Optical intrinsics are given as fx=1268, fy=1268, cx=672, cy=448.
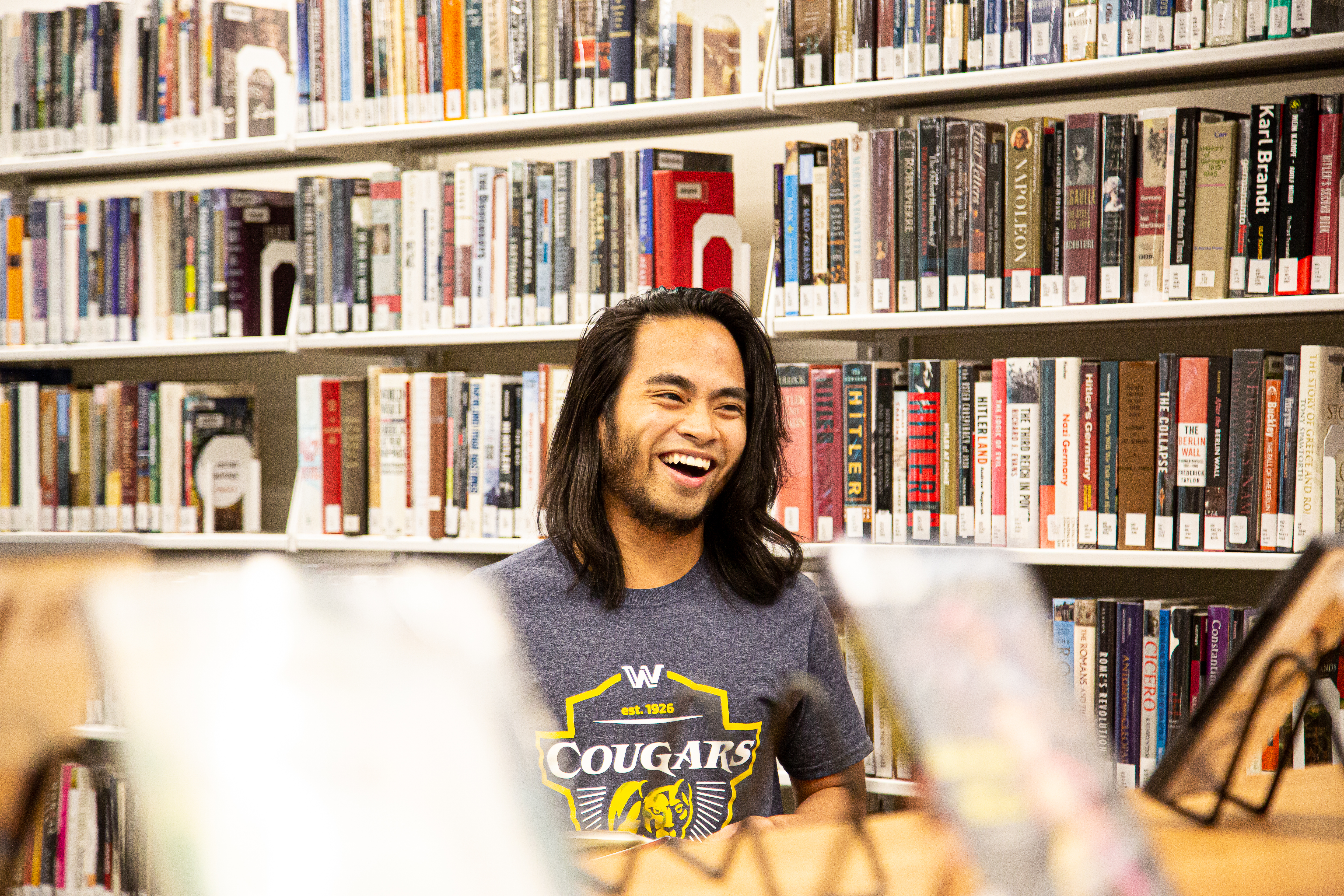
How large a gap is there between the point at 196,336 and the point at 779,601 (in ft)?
5.00

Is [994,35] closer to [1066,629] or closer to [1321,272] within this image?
[1321,272]

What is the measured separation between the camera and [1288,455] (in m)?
1.79

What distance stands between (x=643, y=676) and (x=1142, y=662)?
852 millimetres

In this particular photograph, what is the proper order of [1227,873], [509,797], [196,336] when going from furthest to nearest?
[196,336] → [1227,873] → [509,797]

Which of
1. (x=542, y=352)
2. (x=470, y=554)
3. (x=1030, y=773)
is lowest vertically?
(x=470, y=554)

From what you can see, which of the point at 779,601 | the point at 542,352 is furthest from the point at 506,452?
the point at 779,601

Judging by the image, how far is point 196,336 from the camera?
256 centimetres

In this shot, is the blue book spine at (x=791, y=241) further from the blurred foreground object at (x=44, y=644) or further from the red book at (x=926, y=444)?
Result: the blurred foreground object at (x=44, y=644)

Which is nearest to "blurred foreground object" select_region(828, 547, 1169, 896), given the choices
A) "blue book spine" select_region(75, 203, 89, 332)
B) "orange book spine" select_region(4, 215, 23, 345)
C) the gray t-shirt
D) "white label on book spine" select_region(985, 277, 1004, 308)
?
the gray t-shirt

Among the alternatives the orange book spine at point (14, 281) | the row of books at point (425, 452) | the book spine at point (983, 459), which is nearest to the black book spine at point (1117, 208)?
the book spine at point (983, 459)

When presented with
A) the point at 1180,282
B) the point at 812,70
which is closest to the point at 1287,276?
the point at 1180,282

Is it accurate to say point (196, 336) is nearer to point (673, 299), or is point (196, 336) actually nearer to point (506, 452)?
point (506, 452)

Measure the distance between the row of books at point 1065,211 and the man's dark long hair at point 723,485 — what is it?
452mm

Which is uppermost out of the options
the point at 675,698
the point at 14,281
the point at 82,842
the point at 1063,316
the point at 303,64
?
the point at 303,64
